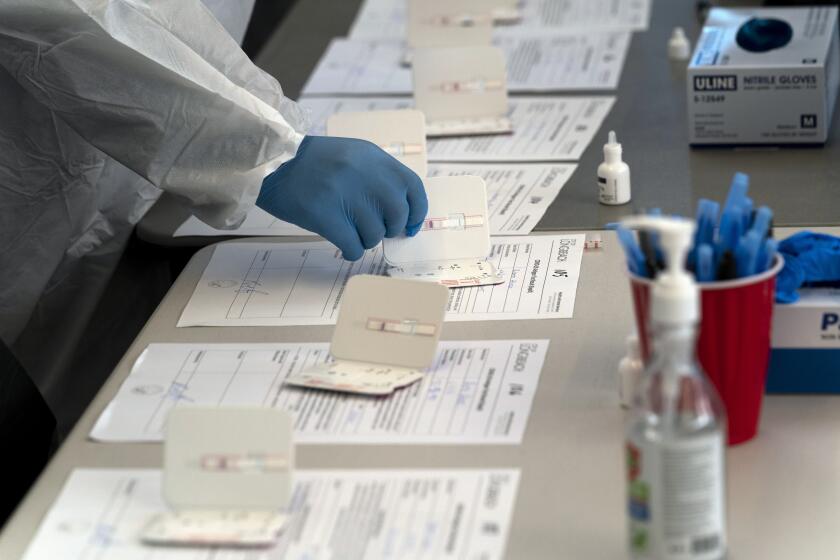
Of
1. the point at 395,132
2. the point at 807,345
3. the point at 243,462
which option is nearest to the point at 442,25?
the point at 395,132

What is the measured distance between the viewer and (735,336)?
2.85 feet

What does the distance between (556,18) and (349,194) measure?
106cm

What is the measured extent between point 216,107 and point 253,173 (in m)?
0.08

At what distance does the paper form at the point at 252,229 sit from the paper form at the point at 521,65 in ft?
1.67

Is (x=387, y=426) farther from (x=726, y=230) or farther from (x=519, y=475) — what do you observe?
(x=726, y=230)

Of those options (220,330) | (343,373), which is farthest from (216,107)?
(343,373)

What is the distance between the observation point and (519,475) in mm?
895

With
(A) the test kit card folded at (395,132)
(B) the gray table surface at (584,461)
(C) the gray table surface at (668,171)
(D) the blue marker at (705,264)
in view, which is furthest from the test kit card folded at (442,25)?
(D) the blue marker at (705,264)

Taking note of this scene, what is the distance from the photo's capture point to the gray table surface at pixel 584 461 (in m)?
0.81

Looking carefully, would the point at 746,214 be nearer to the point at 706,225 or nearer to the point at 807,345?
the point at 706,225

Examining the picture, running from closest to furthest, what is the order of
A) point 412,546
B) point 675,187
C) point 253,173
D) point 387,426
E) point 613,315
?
point 412,546 → point 387,426 → point 613,315 → point 253,173 → point 675,187

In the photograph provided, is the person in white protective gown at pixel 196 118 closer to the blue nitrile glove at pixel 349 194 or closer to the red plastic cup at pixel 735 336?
the blue nitrile glove at pixel 349 194

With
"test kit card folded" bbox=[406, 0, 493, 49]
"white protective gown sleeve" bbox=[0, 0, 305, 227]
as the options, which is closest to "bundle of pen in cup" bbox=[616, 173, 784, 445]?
"white protective gown sleeve" bbox=[0, 0, 305, 227]

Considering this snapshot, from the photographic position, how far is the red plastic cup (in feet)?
2.80
